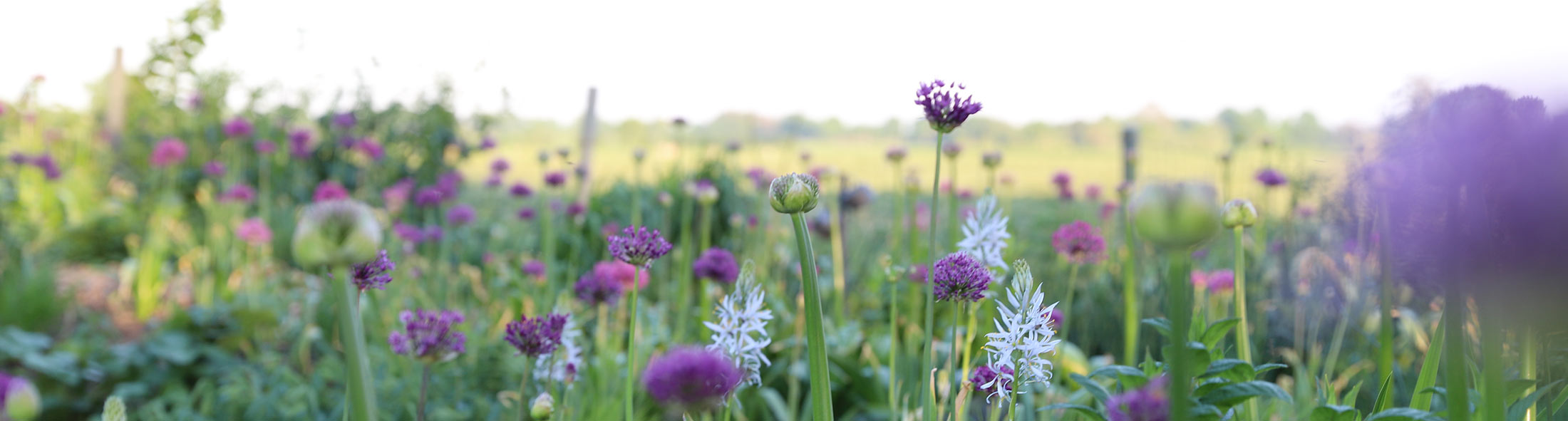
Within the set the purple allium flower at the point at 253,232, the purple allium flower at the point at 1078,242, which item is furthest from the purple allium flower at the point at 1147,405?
the purple allium flower at the point at 253,232

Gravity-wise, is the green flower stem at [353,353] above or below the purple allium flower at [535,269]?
above

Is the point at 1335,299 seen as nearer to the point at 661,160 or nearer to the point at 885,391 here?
the point at 885,391

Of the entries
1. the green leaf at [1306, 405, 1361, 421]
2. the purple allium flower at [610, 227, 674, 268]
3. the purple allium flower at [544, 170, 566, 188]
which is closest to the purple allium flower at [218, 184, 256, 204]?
the purple allium flower at [544, 170, 566, 188]

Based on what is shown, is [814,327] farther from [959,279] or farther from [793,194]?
[959,279]

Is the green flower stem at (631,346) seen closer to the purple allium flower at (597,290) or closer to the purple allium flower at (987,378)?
the purple allium flower at (987,378)

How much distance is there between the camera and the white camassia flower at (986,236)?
1098 mm

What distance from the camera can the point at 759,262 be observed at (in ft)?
9.84

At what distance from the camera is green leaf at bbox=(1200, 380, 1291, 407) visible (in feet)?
2.19

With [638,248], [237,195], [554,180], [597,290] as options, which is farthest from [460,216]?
[638,248]

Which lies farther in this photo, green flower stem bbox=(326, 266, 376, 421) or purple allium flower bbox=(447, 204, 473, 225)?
purple allium flower bbox=(447, 204, 473, 225)

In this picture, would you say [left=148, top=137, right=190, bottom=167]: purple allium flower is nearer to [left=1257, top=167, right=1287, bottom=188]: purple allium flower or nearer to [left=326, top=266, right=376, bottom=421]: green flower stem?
[left=326, top=266, right=376, bottom=421]: green flower stem

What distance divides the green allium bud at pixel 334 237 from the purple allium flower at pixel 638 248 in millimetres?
427

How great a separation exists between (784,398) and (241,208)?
3591mm

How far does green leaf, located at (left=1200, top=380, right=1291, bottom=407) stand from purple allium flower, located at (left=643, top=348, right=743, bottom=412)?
1.40ft
